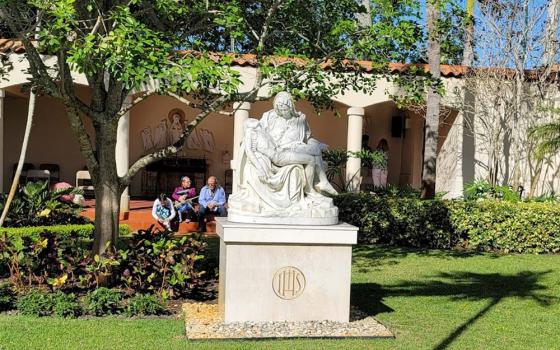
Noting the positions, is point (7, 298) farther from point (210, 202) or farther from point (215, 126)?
point (215, 126)

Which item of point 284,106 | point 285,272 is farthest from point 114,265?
point 284,106

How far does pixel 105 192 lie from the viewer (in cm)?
849

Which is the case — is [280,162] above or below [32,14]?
below

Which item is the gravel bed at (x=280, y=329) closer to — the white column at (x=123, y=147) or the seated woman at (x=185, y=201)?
the seated woman at (x=185, y=201)

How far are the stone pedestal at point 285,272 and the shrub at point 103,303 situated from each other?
49.2 inches

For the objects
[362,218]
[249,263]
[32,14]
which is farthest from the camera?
[362,218]

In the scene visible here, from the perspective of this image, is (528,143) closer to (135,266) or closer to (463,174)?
(463,174)

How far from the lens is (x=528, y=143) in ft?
49.8

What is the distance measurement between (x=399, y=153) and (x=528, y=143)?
6597mm

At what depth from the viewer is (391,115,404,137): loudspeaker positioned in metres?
21.0

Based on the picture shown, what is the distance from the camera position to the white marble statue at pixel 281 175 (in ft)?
21.9

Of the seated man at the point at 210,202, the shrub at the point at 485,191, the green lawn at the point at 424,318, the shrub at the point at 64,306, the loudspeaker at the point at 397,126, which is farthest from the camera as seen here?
the loudspeaker at the point at 397,126

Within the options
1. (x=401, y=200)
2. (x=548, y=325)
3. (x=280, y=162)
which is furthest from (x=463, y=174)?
(x=280, y=162)

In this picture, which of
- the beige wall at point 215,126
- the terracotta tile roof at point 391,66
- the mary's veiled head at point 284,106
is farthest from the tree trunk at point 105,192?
the beige wall at point 215,126
